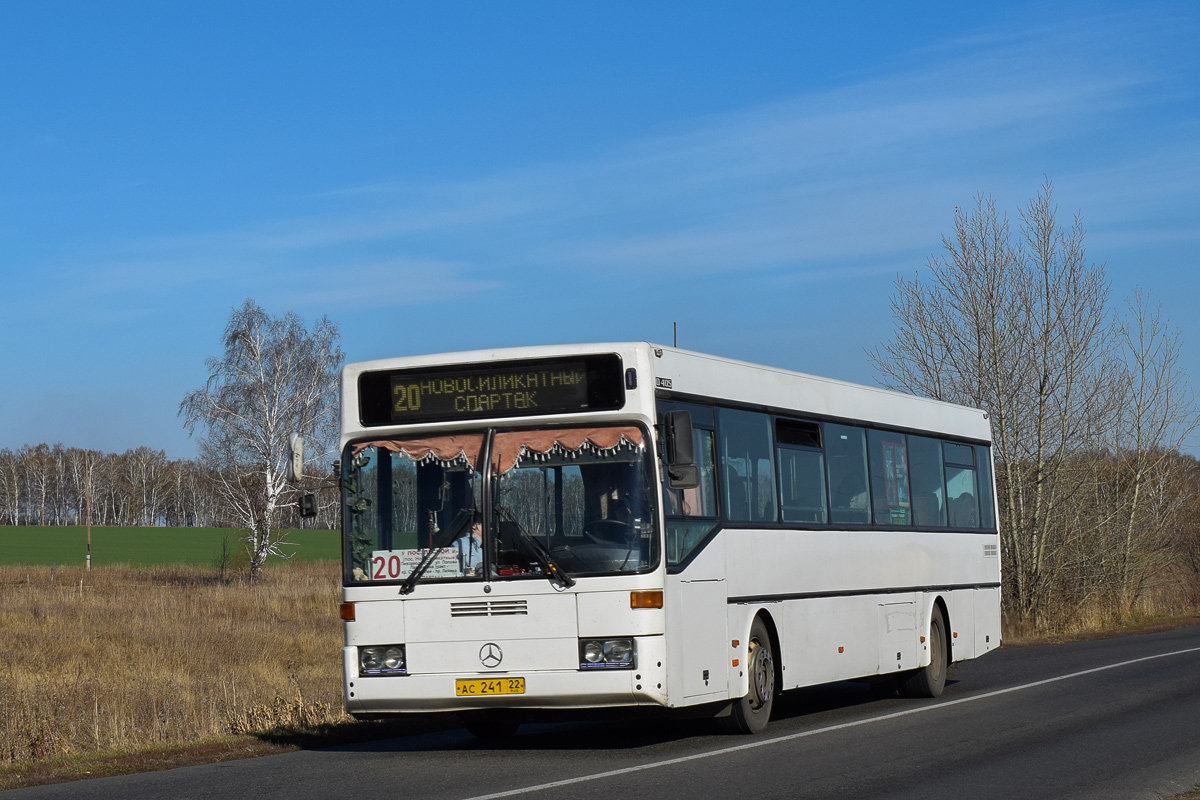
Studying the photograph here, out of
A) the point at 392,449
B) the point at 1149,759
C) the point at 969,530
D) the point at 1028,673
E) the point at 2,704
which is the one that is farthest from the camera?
the point at 1028,673

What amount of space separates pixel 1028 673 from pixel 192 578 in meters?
42.8

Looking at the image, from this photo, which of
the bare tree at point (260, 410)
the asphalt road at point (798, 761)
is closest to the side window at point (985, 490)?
the asphalt road at point (798, 761)

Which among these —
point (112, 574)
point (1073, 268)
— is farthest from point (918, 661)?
point (112, 574)

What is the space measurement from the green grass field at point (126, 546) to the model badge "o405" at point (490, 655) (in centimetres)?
5068

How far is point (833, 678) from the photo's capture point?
1341 cm

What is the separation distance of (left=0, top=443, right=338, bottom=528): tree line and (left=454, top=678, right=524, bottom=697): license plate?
5475 inches

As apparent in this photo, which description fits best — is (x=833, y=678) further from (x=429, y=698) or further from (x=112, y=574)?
(x=112, y=574)

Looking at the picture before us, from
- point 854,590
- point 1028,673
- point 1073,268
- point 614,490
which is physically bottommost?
point 1028,673

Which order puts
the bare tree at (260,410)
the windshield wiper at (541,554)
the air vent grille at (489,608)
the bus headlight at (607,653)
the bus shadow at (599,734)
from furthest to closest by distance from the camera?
the bare tree at (260,410) → the bus shadow at (599,734) → the air vent grille at (489,608) → the windshield wiper at (541,554) → the bus headlight at (607,653)

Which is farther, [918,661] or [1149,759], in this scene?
[918,661]

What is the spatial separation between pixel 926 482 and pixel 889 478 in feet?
4.11

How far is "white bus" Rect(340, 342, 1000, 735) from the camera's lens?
405 inches

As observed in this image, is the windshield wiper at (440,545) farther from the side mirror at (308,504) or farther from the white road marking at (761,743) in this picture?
the white road marking at (761,743)

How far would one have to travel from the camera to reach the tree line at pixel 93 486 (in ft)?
496
